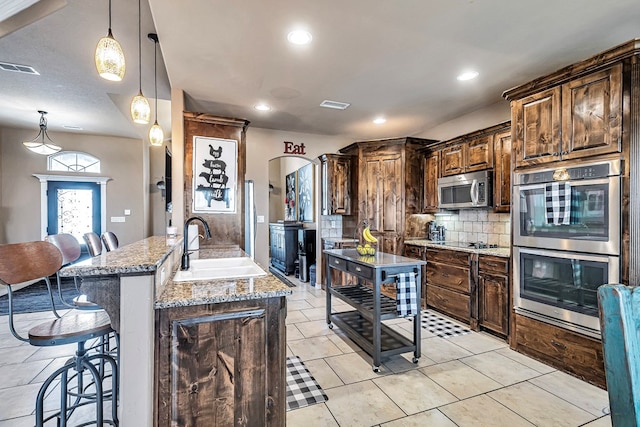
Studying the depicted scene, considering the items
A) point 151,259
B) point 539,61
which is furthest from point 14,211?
point 539,61

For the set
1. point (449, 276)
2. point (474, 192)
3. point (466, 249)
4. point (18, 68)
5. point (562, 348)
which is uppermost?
point (18, 68)

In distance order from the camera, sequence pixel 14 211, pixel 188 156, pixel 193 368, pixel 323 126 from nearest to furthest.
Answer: pixel 193 368
pixel 188 156
pixel 323 126
pixel 14 211

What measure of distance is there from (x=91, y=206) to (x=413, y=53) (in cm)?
705

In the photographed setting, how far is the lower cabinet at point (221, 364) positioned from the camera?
1.37 meters

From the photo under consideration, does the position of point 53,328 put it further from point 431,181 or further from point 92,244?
point 431,181

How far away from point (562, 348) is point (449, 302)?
1.35 metres

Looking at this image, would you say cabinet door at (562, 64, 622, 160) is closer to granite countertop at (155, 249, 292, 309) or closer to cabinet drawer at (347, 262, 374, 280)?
cabinet drawer at (347, 262, 374, 280)

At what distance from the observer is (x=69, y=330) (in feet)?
5.15

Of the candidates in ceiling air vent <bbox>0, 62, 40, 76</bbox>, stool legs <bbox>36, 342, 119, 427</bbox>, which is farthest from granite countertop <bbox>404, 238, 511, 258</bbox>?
ceiling air vent <bbox>0, 62, 40, 76</bbox>

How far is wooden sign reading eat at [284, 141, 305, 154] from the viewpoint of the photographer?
17.6 feet

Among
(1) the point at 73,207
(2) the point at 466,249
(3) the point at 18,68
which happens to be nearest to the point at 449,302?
(2) the point at 466,249

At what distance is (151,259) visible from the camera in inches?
56.8

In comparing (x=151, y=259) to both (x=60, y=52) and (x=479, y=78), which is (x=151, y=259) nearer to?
(x=60, y=52)

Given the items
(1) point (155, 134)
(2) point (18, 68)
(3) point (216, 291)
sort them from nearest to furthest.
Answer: (3) point (216, 291) < (1) point (155, 134) < (2) point (18, 68)
